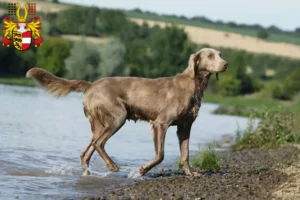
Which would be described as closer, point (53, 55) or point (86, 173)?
point (86, 173)

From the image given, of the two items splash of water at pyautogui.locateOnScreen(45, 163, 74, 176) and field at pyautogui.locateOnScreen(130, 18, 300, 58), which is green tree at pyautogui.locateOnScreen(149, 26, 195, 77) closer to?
field at pyautogui.locateOnScreen(130, 18, 300, 58)

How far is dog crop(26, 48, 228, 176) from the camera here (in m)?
12.4

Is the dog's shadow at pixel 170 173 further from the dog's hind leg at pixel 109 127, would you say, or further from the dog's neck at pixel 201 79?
the dog's neck at pixel 201 79

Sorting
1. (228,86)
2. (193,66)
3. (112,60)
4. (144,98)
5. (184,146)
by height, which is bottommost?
(228,86)

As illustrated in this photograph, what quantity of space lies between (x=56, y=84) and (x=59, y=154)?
4.88 metres

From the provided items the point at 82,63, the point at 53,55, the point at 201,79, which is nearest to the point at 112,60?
the point at 82,63

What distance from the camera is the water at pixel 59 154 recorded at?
11.6 m

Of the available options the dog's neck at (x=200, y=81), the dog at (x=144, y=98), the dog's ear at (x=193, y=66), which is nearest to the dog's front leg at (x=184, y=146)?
the dog at (x=144, y=98)

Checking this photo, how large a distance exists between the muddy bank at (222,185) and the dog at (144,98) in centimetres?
69

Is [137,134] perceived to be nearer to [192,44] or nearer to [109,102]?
[109,102]

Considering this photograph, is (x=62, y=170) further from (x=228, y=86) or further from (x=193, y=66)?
(x=228, y=86)

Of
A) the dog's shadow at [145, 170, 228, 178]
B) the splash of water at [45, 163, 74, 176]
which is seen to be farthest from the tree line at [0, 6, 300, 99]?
the dog's shadow at [145, 170, 228, 178]

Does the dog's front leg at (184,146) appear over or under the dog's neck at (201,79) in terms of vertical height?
under

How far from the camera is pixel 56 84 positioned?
1266 centimetres
